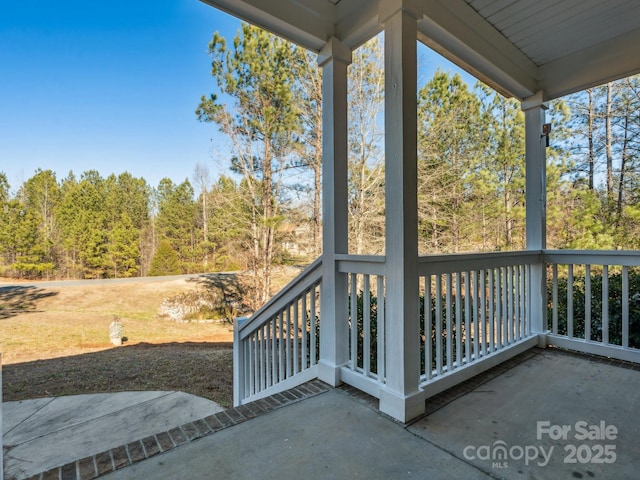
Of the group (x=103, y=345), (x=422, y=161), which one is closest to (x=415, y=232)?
(x=422, y=161)

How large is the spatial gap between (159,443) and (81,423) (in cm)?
291

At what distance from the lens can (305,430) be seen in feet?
5.47

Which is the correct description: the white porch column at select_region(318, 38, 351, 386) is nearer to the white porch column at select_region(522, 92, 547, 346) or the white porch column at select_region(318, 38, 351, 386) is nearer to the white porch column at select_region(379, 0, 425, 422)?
the white porch column at select_region(379, 0, 425, 422)

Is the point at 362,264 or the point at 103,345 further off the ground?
the point at 362,264

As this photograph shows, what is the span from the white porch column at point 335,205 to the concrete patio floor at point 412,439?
12.0 inches

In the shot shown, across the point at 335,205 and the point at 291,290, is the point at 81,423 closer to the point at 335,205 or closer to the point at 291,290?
the point at 291,290

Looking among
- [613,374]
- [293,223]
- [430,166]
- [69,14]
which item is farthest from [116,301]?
[613,374]

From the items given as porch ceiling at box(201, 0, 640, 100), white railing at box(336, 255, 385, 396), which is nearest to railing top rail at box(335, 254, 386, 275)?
white railing at box(336, 255, 385, 396)

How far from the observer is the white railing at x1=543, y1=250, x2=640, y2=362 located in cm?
256

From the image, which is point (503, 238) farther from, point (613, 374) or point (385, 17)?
point (385, 17)

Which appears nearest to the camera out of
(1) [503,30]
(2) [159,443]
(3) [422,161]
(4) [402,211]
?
(2) [159,443]

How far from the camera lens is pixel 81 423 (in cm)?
347

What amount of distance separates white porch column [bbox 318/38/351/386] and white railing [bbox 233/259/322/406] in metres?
0.14

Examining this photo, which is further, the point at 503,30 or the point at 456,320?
the point at 503,30
